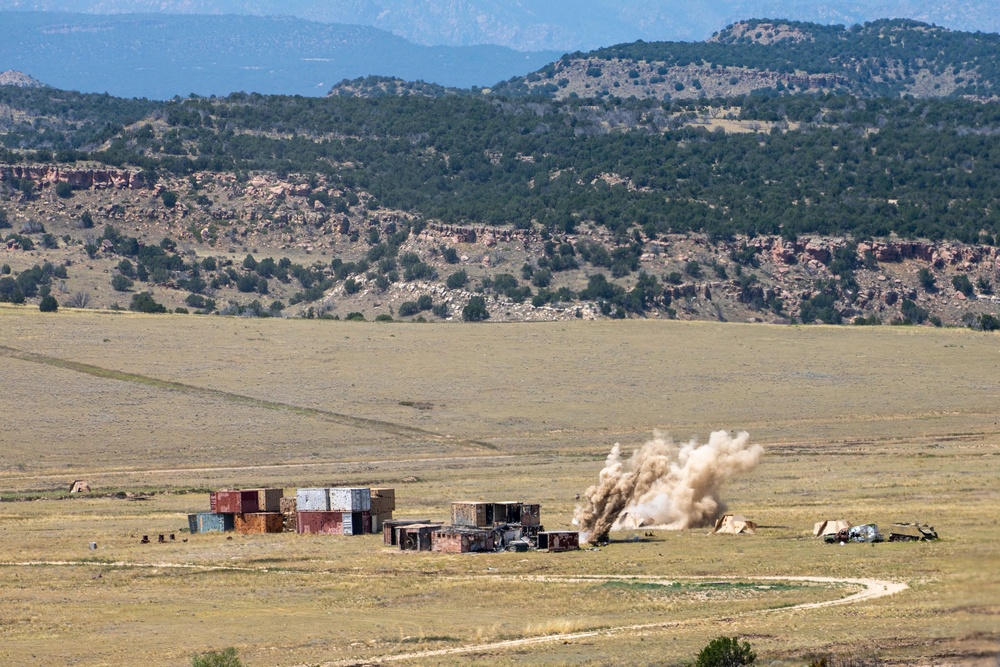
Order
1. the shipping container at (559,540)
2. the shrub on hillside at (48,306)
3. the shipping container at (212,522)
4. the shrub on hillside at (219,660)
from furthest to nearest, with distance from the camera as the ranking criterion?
the shrub on hillside at (48,306) < the shipping container at (212,522) < the shipping container at (559,540) < the shrub on hillside at (219,660)

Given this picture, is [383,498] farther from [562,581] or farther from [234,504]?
[562,581]

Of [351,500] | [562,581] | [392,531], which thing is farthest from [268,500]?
[562,581]

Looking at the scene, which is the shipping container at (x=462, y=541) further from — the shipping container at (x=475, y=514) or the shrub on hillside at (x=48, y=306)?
the shrub on hillside at (x=48, y=306)

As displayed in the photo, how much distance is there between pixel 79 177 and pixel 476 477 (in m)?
104

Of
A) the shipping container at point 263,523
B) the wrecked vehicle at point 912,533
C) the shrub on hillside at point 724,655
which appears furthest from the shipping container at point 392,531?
the shrub on hillside at point 724,655

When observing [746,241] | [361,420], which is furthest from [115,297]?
[361,420]

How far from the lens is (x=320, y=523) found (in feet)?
163

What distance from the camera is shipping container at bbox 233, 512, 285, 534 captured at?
50.5 metres

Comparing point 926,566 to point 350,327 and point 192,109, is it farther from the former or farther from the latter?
point 192,109

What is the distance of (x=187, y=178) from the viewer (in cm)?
16600

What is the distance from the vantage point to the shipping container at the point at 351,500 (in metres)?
49.3

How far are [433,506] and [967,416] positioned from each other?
128ft

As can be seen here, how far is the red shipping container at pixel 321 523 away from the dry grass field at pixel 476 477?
0.81 meters

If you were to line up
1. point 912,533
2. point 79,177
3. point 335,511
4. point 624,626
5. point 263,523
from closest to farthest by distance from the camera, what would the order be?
point 624,626, point 912,533, point 335,511, point 263,523, point 79,177
